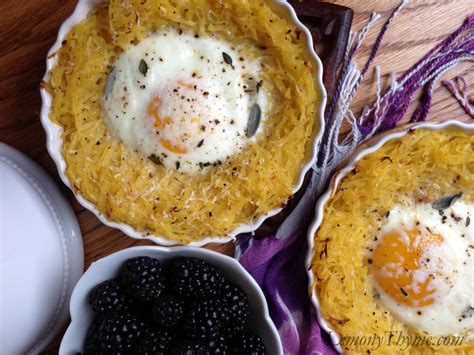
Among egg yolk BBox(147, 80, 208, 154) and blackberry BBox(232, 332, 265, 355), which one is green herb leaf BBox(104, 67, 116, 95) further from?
blackberry BBox(232, 332, 265, 355)

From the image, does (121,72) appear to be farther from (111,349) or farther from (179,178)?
(111,349)

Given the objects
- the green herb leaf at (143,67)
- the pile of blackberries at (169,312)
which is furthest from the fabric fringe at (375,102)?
the green herb leaf at (143,67)

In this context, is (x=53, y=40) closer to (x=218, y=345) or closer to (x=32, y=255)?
(x=32, y=255)

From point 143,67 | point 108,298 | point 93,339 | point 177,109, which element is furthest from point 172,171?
point 93,339

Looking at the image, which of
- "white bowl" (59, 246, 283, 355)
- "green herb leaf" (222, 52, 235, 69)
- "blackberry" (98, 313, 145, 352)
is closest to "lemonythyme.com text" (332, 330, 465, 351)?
"white bowl" (59, 246, 283, 355)

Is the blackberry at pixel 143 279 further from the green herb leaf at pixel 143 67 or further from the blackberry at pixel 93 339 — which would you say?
the green herb leaf at pixel 143 67

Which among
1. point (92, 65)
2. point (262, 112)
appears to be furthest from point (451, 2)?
point (92, 65)
